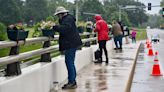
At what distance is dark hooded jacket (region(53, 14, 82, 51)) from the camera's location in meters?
9.50

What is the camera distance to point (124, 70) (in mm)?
13977

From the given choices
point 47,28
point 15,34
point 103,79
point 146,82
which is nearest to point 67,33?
point 47,28

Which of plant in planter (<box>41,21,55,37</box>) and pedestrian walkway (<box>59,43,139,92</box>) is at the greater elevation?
plant in planter (<box>41,21,55,37</box>)

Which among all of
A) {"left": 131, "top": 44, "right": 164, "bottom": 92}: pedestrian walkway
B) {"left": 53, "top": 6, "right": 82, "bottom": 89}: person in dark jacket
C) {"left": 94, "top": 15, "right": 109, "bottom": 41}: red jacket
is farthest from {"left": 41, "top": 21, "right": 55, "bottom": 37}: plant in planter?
{"left": 94, "top": 15, "right": 109, "bottom": 41}: red jacket

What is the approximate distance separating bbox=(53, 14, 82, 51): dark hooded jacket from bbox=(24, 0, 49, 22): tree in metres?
118

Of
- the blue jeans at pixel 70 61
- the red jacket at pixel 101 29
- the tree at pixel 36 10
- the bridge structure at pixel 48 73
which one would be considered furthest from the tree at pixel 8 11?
the blue jeans at pixel 70 61

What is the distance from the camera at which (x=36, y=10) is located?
138000 mm

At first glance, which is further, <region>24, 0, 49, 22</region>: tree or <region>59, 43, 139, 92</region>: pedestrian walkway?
<region>24, 0, 49, 22</region>: tree

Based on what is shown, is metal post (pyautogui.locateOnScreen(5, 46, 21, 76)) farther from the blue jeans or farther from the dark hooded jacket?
the blue jeans

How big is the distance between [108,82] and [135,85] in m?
1.11

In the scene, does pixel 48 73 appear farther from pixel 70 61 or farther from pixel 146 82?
pixel 146 82

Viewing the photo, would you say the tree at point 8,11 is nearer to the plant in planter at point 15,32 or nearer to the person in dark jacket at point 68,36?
the person in dark jacket at point 68,36

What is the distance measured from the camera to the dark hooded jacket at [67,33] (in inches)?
374

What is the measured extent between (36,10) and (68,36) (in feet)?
425
